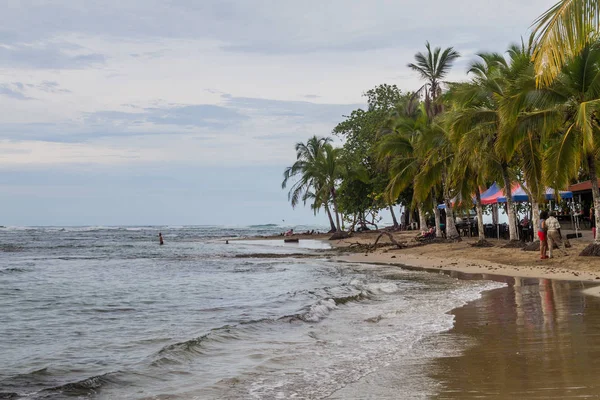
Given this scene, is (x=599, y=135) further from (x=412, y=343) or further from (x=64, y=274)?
(x=64, y=274)

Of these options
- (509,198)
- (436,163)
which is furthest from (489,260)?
(436,163)

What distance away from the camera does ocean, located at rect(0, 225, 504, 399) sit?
6410 mm

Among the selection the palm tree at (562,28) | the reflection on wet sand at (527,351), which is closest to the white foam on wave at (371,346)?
the reflection on wet sand at (527,351)

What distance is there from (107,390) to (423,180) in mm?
22746

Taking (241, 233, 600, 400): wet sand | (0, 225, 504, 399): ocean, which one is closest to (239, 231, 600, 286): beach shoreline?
(241, 233, 600, 400): wet sand

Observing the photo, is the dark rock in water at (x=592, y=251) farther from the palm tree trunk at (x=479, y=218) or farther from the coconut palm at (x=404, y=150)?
the coconut palm at (x=404, y=150)

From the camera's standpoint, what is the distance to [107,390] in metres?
6.53

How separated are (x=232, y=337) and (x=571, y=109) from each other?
11238 millimetres

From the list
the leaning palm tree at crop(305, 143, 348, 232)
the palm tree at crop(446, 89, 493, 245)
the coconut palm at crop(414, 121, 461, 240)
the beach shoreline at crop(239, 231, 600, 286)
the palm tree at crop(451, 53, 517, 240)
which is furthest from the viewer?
the leaning palm tree at crop(305, 143, 348, 232)

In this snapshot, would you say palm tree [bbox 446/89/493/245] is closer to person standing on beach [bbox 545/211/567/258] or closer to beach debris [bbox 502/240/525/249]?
beach debris [bbox 502/240/525/249]

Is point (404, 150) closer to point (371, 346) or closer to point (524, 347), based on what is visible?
point (371, 346)

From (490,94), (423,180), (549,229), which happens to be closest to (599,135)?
(549,229)

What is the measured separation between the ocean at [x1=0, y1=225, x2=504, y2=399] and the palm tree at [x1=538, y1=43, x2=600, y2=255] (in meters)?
3.53

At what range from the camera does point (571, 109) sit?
52.3ft
